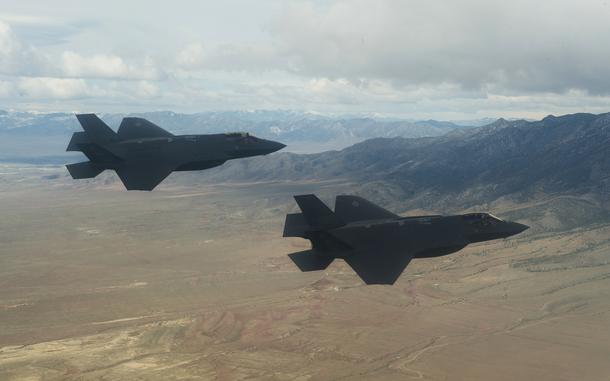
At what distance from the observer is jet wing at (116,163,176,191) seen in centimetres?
4231

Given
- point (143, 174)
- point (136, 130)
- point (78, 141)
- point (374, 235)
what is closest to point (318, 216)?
point (374, 235)

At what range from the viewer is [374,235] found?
45.9 metres

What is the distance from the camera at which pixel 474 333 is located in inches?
6609

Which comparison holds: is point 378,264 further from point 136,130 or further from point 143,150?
point 136,130

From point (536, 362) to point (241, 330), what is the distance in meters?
89.3

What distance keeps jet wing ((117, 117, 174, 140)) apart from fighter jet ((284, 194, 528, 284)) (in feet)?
52.2

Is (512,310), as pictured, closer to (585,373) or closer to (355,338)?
(585,373)

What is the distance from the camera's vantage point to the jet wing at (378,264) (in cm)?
4278

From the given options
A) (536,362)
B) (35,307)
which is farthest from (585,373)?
(35,307)

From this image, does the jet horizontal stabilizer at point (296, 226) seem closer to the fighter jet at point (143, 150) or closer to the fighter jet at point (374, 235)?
the fighter jet at point (374, 235)

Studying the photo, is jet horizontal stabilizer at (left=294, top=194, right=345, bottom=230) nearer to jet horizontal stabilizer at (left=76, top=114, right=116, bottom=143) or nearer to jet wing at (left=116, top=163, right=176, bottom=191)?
jet wing at (left=116, top=163, right=176, bottom=191)

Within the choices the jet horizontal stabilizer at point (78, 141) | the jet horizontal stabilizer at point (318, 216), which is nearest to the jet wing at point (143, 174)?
the jet horizontal stabilizer at point (78, 141)

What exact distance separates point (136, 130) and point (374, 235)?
23967 mm

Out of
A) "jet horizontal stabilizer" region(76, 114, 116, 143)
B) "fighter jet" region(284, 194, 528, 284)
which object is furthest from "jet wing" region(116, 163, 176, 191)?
"fighter jet" region(284, 194, 528, 284)
